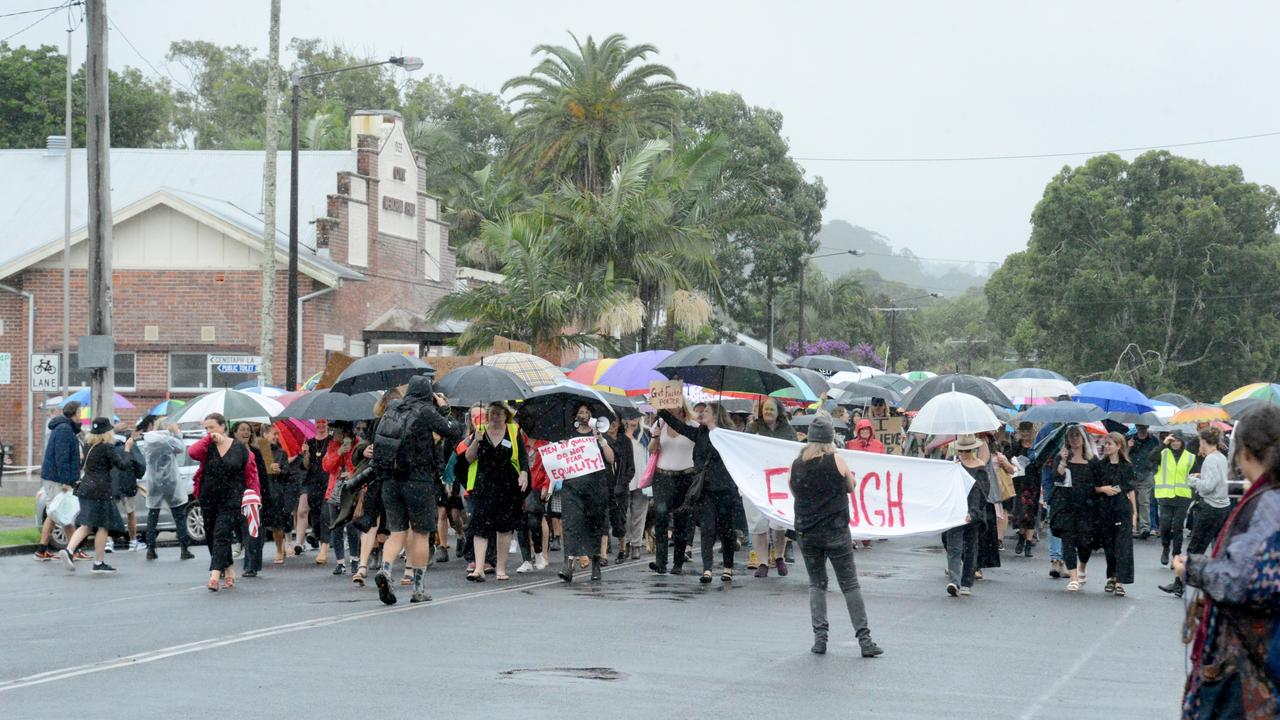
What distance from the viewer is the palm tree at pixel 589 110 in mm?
42906

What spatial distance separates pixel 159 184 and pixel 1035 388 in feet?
86.4

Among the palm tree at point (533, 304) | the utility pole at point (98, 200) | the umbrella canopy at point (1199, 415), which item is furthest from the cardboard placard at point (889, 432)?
the utility pole at point (98, 200)

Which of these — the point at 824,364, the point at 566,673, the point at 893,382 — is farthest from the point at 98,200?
the point at 824,364

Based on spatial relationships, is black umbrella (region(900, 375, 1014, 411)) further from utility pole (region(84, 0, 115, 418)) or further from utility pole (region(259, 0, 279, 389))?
utility pole (region(259, 0, 279, 389))

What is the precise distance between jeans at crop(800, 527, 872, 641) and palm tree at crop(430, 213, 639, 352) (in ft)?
70.4

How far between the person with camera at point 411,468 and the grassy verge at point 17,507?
50.2ft

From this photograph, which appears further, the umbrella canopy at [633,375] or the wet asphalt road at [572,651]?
the umbrella canopy at [633,375]

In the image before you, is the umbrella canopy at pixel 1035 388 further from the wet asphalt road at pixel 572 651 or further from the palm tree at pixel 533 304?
the wet asphalt road at pixel 572 651

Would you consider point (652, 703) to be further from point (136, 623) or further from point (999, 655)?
point (136, 623)

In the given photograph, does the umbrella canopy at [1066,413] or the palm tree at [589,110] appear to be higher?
the palm tree at [589,110]

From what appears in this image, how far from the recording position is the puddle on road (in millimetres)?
10031

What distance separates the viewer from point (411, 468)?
14.0 meters

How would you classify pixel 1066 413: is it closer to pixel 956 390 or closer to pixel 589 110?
pixel 956 390

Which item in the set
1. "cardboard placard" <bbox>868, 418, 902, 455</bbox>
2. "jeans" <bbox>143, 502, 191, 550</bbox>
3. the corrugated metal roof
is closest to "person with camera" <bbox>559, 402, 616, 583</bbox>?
"jeans" <bbox>143, 502, 191, 550</bbox>
